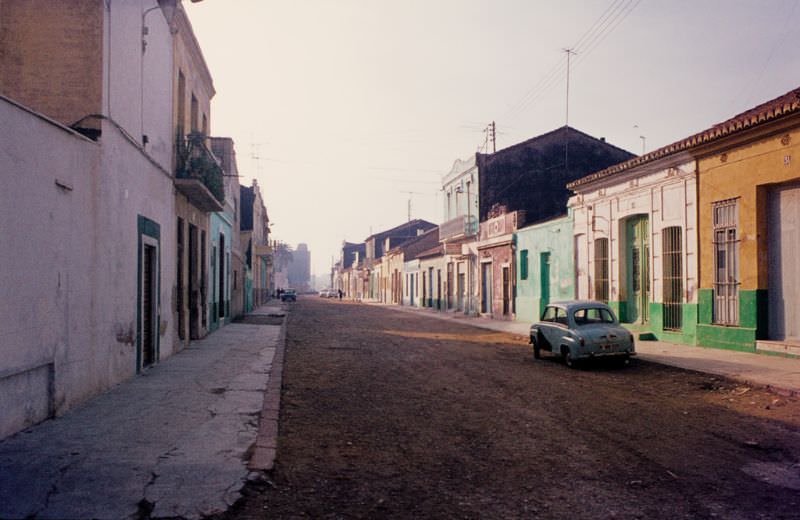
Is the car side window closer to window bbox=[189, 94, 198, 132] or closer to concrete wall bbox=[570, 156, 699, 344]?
concrete wall bbox=[570, 156, 699, 344]

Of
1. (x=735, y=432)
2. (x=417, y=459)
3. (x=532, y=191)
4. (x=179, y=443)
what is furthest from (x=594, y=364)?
(x=532, y=191)

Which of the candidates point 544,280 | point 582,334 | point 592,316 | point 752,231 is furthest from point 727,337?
point 544,280

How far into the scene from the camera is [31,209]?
21.0 feet

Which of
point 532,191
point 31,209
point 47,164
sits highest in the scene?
point 532,191

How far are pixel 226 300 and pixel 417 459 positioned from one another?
20183 millimetres

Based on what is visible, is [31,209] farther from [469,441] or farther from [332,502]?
[469,441]

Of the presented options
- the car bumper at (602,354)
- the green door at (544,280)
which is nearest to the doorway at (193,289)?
the car bumper at (602,354)

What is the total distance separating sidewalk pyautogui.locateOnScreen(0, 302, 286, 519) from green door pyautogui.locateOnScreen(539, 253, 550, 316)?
54.8ft

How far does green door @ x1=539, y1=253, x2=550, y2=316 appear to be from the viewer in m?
24.4

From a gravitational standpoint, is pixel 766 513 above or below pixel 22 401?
below

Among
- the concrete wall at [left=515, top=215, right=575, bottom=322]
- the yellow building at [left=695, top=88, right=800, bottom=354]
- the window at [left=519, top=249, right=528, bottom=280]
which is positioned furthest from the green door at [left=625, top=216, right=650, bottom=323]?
the window at [left=519, top=249, right=528, bottom=280]

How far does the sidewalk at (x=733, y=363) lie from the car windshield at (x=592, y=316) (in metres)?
1.37

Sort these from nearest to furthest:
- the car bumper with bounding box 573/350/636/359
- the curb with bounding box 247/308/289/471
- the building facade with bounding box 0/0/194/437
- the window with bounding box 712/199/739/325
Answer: the curb with bounding box 247/308/289/471, the building facade with bounding box 0/0/194/437, the car bumper with bounding box 573/350/636/359, the window with bounding box 712/199/739/325

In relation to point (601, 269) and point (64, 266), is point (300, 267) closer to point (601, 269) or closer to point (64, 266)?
point (601, 269)
